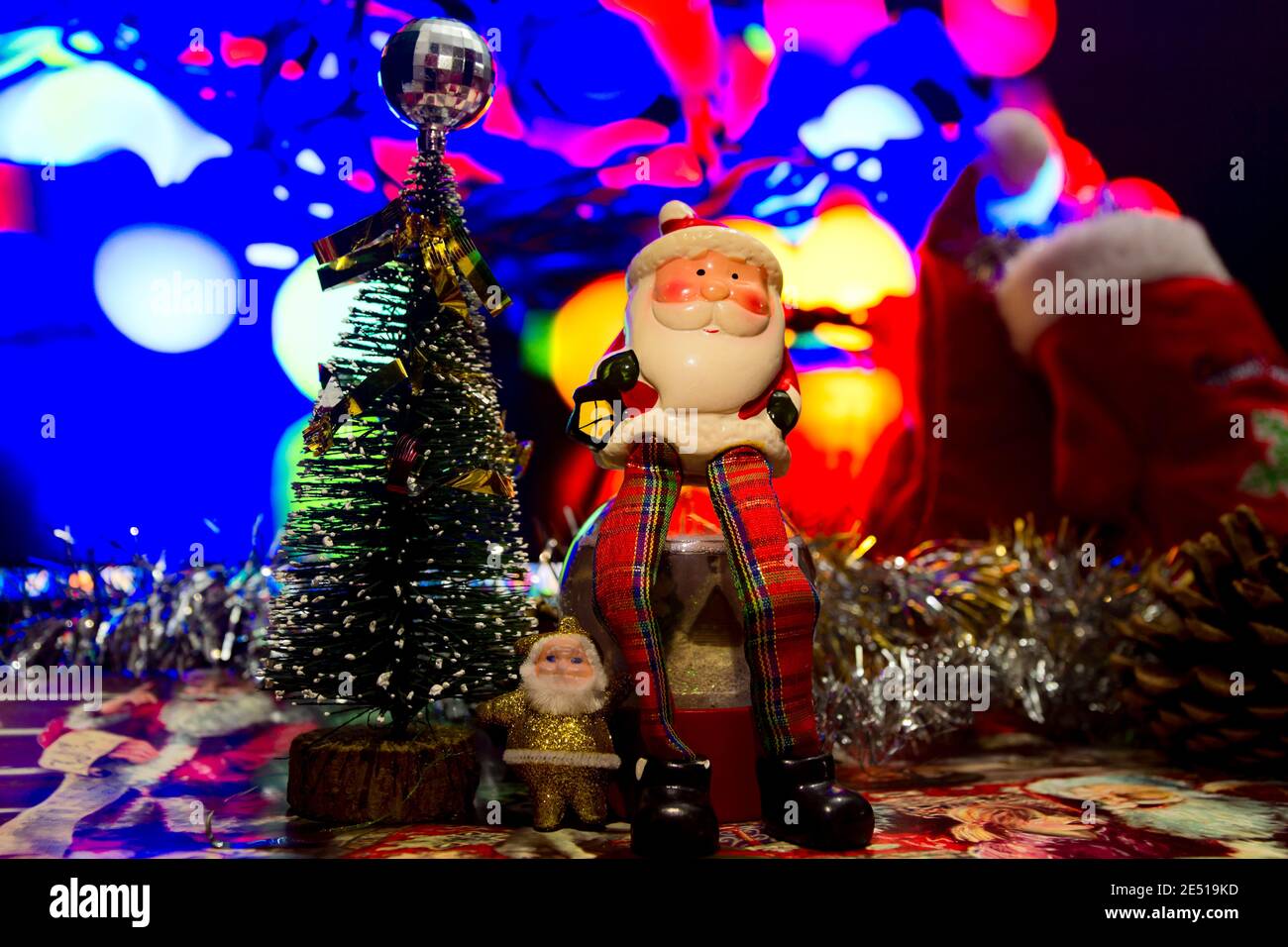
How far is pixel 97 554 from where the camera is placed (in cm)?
238

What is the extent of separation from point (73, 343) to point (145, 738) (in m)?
1.07

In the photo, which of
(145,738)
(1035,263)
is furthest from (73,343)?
(1035,263)

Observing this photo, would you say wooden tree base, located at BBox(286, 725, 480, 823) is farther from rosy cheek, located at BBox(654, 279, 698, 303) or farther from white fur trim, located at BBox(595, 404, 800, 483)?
rosy cheek, located at BBox(654, 279, 698, 303)

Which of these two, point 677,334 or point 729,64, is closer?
point 677,334

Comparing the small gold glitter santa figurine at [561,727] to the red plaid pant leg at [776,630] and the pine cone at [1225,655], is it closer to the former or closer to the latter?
the red plaid pant leg at [776,630]

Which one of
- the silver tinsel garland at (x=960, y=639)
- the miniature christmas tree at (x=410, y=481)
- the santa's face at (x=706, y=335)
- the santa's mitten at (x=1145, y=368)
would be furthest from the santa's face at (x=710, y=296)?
the santa's mitten at (x=1145, y=368)

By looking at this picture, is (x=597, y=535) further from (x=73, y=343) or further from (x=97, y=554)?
(x=73, y=343)

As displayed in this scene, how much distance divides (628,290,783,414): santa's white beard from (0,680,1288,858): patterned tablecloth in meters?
0.59

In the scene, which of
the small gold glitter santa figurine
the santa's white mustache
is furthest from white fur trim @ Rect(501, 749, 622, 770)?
the santa's white mustache

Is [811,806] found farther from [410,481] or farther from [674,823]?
[410,481]

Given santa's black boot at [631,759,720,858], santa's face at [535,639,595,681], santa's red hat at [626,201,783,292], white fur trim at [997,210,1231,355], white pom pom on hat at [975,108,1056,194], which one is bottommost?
santa's black boot at [631,759,720,858]

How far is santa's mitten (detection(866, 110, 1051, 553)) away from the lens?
8.80ft

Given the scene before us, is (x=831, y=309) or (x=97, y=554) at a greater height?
(x=831, y=309)

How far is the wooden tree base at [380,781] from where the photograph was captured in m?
1.52
